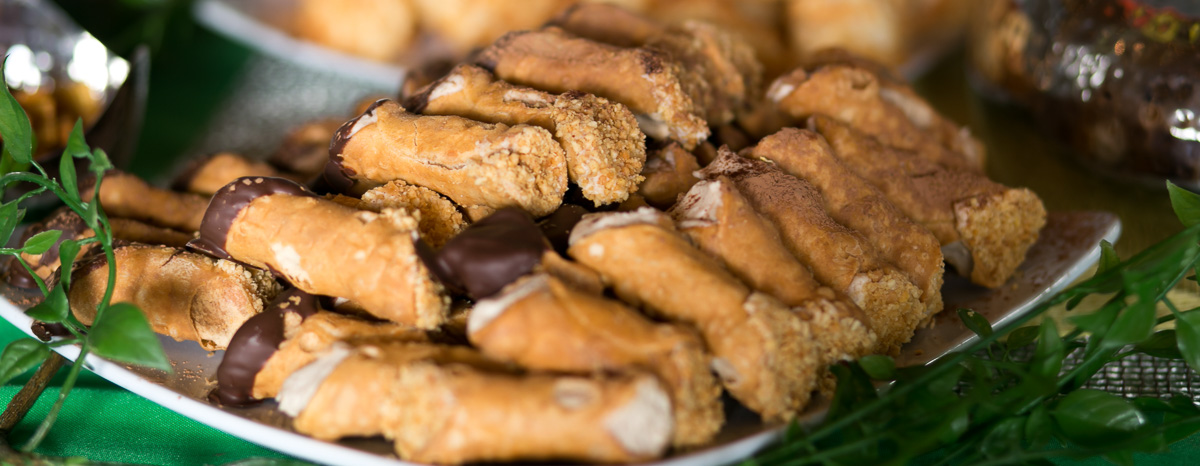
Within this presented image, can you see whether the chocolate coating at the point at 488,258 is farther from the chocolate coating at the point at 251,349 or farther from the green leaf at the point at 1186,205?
the green leaf at the point at 1186,205

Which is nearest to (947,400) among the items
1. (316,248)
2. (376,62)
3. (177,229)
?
(316,248)

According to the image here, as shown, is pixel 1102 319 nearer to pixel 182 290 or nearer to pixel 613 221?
pixel 613 221

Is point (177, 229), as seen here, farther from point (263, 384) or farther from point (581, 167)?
point (581, 167)

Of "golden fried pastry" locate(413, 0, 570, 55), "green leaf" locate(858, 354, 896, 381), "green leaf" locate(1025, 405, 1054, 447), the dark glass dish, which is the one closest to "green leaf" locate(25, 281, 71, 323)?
"green leaf" locate(858, 354, 896, 381)

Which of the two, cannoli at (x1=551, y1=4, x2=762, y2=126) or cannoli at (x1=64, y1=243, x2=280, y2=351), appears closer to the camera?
cannoli at (x1=64, y1=243, x2=280, y2=351)

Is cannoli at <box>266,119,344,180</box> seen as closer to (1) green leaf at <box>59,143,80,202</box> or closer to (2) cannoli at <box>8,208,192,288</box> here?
(2) cannoli at <box>8,208,192,288</box>

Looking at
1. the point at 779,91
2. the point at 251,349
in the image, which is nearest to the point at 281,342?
the point at 251,349

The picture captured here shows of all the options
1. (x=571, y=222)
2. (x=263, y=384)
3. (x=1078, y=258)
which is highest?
(x=571, y=222)
